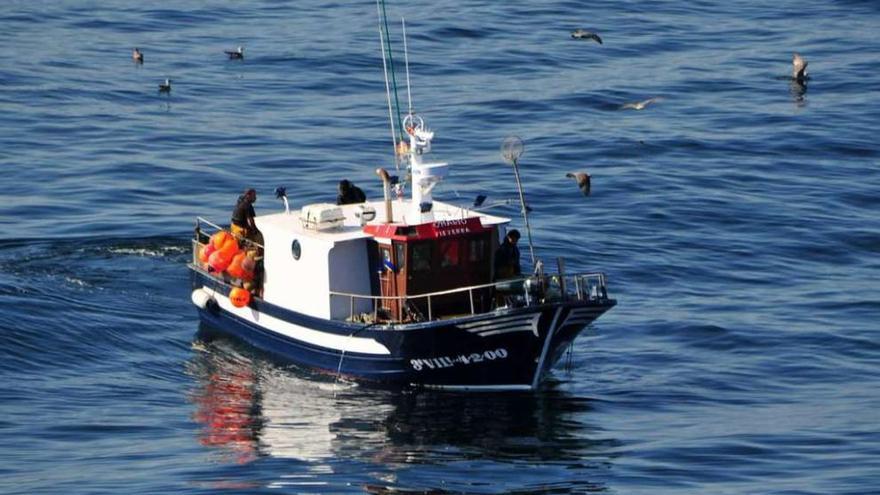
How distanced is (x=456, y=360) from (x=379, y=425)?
2.05 metres

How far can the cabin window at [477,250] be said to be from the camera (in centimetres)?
3083

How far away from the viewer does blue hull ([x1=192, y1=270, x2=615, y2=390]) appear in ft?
97.7

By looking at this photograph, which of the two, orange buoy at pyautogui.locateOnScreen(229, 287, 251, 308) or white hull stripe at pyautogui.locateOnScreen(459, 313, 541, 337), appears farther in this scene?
orange buoy at pyautogui.locateOnScreen(229, 287, 251, 308)

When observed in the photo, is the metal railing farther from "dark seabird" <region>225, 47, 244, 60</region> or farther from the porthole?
"dark seabird" <region>225, 47, 244, 60</region>

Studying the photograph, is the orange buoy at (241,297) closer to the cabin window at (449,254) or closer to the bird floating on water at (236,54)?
the cabin window at (449,254)

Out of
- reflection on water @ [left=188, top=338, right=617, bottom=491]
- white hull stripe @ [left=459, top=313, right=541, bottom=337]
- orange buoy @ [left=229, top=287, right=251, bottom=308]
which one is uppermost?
orange buoy @ [left=229, top=287, right=251, bottom=308]

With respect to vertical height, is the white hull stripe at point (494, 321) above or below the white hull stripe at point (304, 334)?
above

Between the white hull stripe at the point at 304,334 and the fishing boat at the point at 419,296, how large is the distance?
25 mm

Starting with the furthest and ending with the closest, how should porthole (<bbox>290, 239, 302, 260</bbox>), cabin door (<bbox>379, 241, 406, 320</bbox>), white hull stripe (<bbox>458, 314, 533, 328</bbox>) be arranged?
1. porthole (<bbox>290, 239, 302, 260</bbox>)
2. cabin door (<bbox>379, 241, 406, 320</bbox>)
3. white hull stripe (<bbox>458, 314, 533, 328</bbox>)

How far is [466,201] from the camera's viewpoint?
142 feet

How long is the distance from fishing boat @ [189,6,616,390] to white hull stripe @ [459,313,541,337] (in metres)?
0.02

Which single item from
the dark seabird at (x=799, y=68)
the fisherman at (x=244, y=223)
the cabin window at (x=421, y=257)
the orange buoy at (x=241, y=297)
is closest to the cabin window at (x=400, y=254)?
the cabin window at (x=421, y=257)

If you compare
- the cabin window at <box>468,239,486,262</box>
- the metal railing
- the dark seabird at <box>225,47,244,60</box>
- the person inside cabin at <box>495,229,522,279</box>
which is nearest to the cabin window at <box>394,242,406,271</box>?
the metal railing

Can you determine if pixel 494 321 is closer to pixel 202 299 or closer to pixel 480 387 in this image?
pixel 480 387
